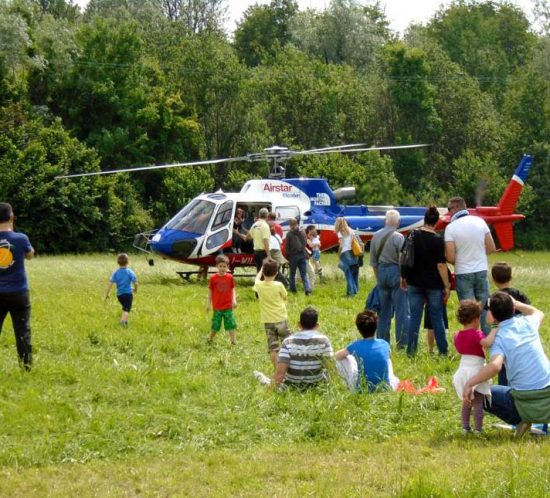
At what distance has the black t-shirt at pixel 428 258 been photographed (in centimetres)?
1218

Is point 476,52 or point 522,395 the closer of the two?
point 522,395

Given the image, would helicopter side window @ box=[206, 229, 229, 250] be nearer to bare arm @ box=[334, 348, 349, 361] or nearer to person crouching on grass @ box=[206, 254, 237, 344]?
person crouching on grass @ box=[206, 254, 237, 344]

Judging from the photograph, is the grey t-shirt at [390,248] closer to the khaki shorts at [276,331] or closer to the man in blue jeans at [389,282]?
the man in blue jeans at [389,282]

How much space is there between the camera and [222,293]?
44.4ft

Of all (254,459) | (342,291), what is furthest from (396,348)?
(342,291)

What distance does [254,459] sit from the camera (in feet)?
24.7

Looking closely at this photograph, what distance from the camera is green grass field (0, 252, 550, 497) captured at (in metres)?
6.86

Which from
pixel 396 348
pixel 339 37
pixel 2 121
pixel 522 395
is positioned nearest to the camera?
pixel 522 395

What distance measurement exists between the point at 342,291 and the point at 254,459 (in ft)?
44.1

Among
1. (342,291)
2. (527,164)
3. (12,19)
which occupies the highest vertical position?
(12,19)

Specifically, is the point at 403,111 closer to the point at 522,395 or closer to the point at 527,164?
the point at 527,164

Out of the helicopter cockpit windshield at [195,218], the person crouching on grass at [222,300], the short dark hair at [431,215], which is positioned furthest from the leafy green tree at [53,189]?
the short dark hair at [431,215]

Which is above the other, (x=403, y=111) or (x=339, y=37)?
(x=339, y=37)

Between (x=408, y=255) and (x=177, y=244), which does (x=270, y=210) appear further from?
(x=408, y=255)
